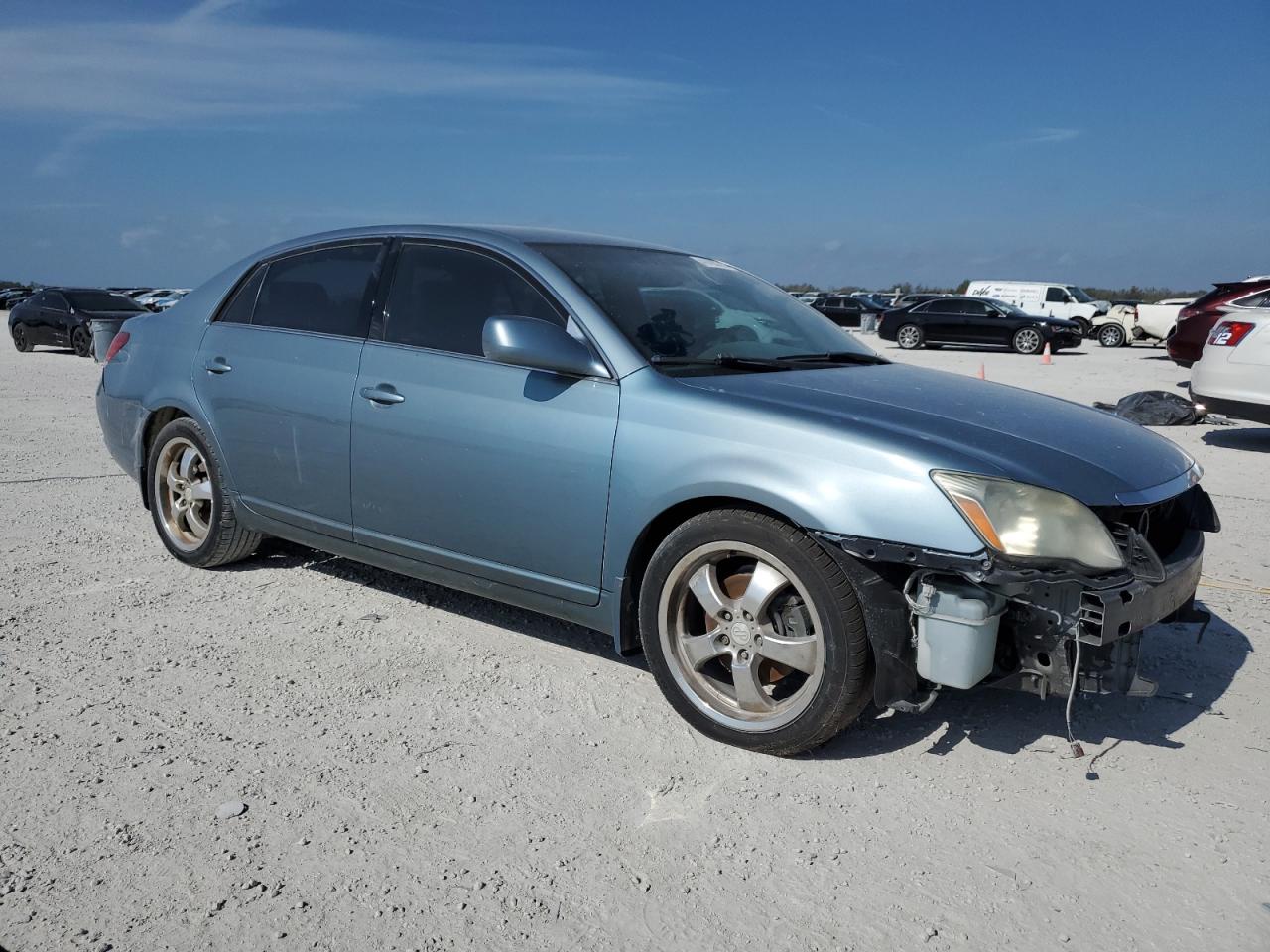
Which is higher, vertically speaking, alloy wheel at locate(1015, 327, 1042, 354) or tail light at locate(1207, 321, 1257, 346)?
tail light at locate(1207, 321, 1257, 346)

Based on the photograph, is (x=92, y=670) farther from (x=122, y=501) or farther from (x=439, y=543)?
(x=122, y=501)

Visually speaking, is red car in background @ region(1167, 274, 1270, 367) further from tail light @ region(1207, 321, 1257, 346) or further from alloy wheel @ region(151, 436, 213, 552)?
alloy wheel @ region(151, 436, 213, 552)

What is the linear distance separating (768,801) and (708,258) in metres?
2.56

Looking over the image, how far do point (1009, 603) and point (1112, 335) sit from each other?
106 ft

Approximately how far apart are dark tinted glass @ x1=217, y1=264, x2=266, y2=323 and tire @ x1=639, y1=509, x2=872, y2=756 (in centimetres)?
261

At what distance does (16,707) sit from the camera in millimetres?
3637

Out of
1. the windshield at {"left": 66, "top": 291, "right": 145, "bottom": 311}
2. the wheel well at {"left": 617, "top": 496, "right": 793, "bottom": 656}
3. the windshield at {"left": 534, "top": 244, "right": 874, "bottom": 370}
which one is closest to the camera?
the wheel well at {"left": 617, "top": 496, "right": 793, "bottom": 656}

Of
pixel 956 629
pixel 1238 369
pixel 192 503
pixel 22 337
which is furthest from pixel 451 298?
pixel 22 337

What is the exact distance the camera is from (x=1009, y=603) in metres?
3.07

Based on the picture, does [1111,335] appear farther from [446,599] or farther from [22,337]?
[446,599]

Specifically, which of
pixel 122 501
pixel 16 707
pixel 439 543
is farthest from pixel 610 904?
pixel 122 501

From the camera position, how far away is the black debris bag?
37.9 feet

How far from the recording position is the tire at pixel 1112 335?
32.2 metres

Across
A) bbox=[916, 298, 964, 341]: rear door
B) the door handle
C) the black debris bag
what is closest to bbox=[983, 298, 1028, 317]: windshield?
bbox=[916, 298, 964, 341]: rear door
